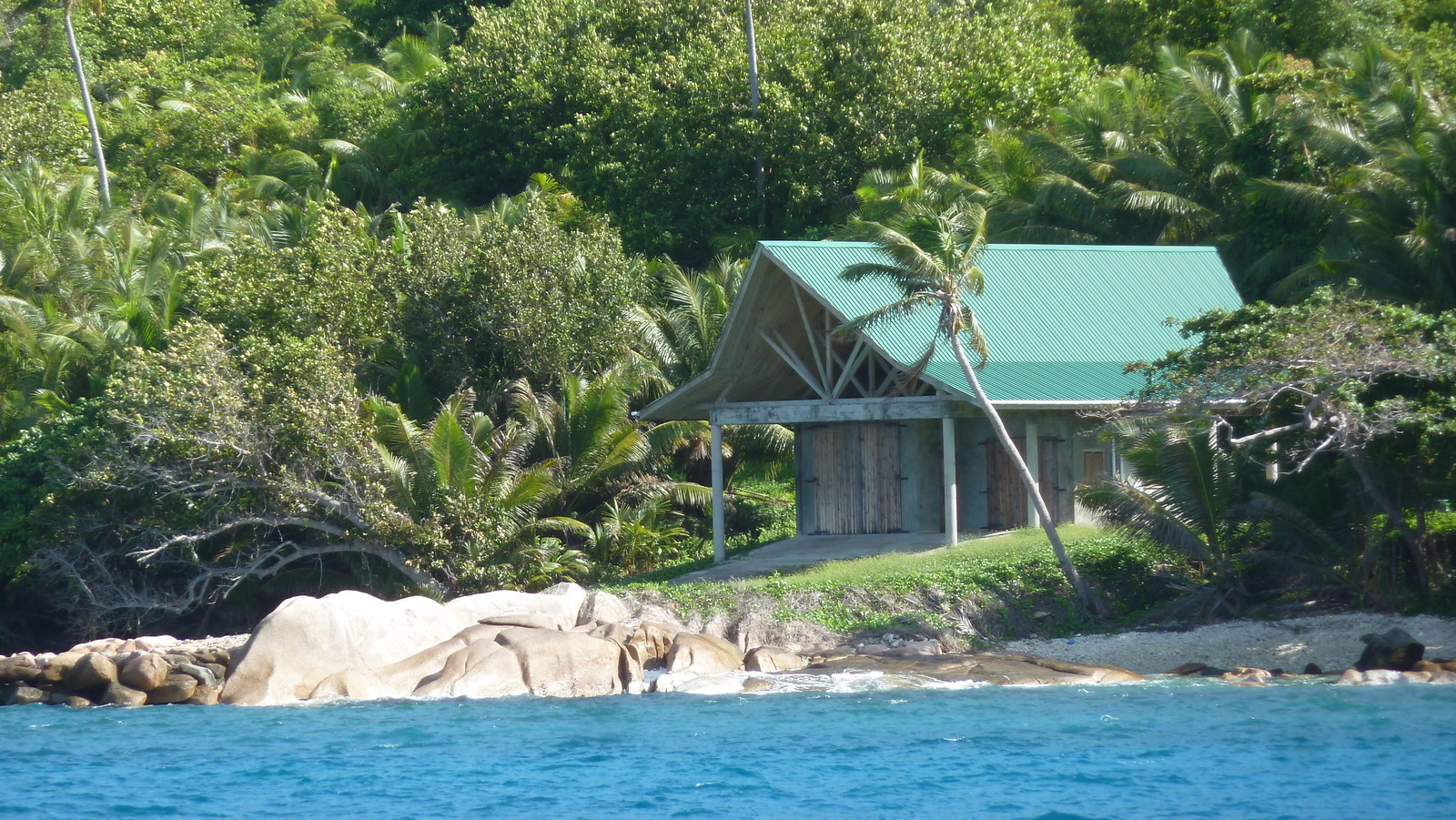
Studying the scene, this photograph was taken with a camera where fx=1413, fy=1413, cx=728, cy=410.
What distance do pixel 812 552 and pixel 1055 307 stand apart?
5.85m

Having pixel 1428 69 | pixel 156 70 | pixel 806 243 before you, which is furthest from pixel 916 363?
pixel 156 70

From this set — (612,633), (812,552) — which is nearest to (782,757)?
(612,633)

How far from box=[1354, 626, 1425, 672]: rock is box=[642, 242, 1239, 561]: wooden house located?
5.06m

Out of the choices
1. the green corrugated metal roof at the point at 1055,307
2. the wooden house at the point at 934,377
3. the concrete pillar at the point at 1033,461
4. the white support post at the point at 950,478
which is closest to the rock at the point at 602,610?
the wooden house at the point at 934,377

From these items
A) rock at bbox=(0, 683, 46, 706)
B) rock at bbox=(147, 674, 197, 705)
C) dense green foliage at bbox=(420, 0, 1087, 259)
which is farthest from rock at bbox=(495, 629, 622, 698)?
dense green foliage at bbox=(420, 0, 1087, 259)

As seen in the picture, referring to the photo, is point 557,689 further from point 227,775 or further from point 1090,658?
point 1090,658

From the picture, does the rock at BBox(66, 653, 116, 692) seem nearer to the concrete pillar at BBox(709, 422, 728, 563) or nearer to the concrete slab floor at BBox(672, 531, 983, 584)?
the concrete slab floor at BBox(672, 531, 983, 584)

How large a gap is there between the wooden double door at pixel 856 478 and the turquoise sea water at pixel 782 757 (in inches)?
278

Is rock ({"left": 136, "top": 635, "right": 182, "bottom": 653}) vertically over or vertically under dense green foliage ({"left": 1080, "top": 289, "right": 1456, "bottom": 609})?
under

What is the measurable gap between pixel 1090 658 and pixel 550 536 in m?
10.1

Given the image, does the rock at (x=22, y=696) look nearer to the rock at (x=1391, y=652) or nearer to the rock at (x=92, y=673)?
the rock at (x=92, y=673)

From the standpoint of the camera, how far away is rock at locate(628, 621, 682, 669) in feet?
60.4

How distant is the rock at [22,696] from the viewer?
19.4 metres

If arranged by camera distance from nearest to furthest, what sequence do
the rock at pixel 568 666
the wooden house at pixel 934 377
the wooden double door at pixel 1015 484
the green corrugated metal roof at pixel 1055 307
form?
the rock at pixel 568 666 → the green corrugated metal roof at pixel 1055 307 → the wooden house at pixel 934 377 → the wooden double door at pixel 1015 484
